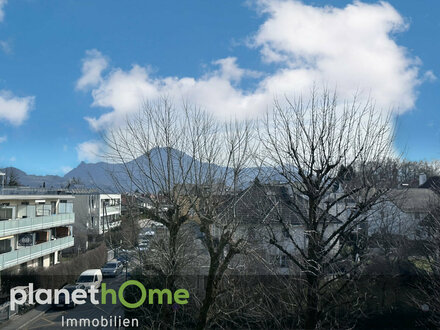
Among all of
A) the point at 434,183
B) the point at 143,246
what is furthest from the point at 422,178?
the point at 143,246

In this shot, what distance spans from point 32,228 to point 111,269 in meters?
6.30

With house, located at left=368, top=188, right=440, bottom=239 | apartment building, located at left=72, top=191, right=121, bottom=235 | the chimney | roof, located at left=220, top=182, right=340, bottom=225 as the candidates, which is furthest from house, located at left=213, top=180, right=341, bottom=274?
the chimney

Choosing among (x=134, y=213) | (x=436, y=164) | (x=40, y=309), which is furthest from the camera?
(x=436, y=164)

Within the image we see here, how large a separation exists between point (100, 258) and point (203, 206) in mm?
24293

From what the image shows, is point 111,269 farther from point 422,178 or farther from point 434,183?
point 422,178

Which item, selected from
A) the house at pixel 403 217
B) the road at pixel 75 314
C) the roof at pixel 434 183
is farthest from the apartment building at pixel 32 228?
the roof at pixel 434 183

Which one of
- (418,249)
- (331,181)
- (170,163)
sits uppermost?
(170,163)

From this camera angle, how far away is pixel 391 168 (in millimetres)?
9398

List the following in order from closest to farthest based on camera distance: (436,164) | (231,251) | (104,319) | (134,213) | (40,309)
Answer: (231,251) → (134,213) → (104,319) → (40,309) → (436,164)

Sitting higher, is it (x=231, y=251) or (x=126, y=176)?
(x=126, y=176)

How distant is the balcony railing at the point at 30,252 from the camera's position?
67.1ft

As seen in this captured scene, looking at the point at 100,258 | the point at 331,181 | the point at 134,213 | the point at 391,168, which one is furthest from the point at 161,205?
the point at 100,258

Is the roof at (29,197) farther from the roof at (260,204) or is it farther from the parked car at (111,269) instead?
the roof at (260,204)

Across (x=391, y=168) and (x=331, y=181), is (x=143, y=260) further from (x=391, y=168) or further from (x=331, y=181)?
(x=391, y=168)
